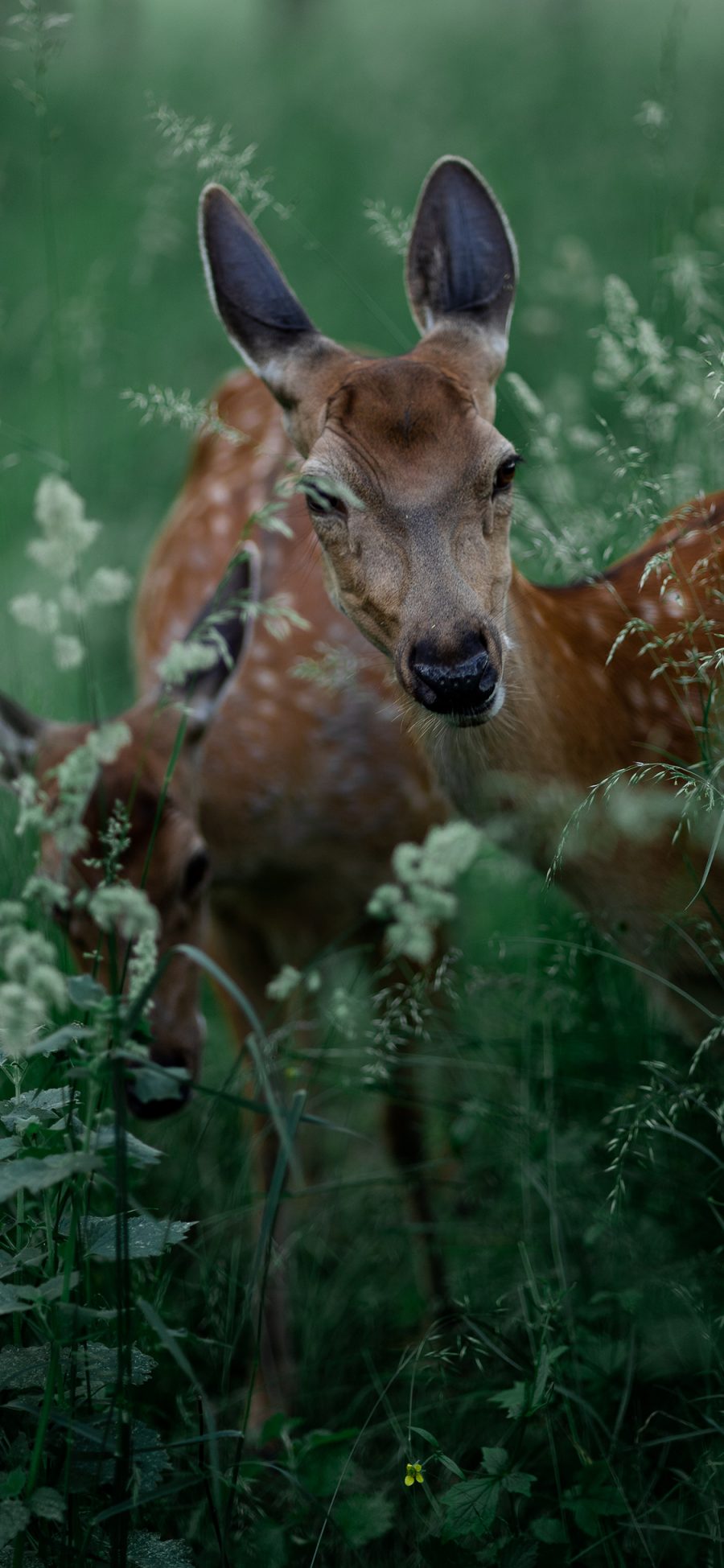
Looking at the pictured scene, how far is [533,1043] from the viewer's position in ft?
11.3

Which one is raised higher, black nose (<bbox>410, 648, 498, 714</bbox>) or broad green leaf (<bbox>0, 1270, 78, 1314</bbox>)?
black nose (<bbox>410, 648, 498, 714</bbox>)

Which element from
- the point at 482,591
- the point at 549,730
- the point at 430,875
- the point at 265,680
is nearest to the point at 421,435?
the point at 482,591

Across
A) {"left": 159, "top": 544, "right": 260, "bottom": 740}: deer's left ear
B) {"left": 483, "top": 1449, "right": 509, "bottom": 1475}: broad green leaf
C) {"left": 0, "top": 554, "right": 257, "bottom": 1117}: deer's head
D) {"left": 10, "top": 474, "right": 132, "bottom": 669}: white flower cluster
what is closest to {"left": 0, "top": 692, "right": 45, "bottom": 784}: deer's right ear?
{"left": 0, "top": 554, "right": 257, "bottom": 1117}: deer's head

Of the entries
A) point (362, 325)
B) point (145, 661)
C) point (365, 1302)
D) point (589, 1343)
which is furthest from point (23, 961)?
point (362, 325)

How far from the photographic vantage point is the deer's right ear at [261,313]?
3287mm

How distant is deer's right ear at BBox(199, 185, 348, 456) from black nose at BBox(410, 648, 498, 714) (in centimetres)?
81

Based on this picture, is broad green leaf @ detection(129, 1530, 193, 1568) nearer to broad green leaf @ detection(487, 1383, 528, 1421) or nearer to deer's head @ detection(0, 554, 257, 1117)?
broad green leaf @ detection(487, 1383, 528, 1421)

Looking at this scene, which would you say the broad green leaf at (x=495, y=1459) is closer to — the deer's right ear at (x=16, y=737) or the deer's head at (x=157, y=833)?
the deer's head at (x=157, y=833)

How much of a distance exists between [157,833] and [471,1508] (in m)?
1.49

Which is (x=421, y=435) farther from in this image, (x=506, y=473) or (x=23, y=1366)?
(x=23, y=1366)

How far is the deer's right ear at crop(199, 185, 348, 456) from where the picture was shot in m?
3.29

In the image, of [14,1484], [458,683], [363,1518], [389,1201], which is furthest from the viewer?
[389,1201]

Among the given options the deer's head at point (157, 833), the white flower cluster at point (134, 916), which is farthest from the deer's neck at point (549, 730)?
the white flower cluster at point (134, 916)

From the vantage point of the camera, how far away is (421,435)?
292 centimetres
